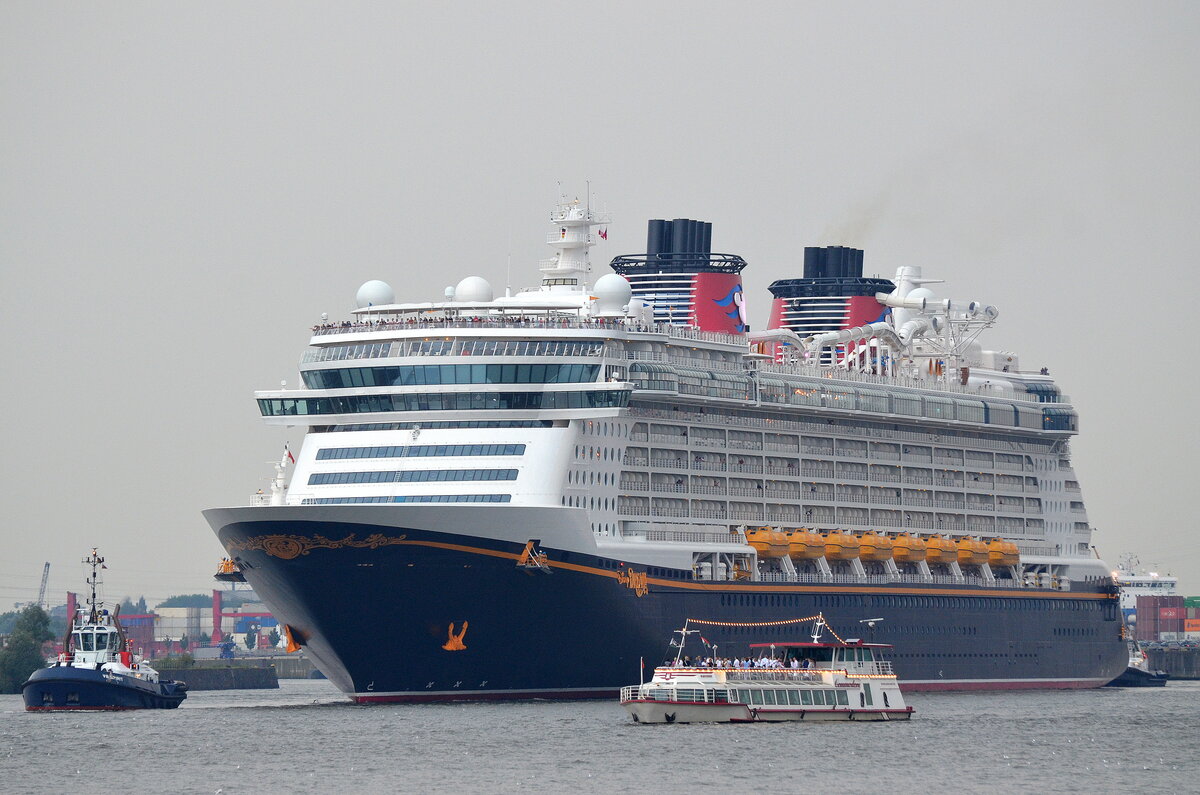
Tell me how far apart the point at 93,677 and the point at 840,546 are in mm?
29118

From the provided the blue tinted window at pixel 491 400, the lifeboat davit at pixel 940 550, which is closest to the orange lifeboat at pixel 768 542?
the lifeboat davit at pixel 940 550

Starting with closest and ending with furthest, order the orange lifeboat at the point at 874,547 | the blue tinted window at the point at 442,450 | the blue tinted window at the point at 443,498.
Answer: the blue tinted window at the point at 443,498, the blue tinted window at the point at 442,450, the orange lifeboat at the point at 874,547

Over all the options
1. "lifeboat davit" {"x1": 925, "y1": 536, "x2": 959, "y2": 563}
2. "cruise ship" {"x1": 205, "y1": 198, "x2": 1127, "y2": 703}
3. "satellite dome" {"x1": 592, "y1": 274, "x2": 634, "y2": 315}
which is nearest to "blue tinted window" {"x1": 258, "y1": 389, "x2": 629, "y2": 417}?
"cruise ship" {"x1": 205, "y1": 198, "x2": 1127, "y2": 703}

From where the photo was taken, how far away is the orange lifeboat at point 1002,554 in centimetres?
10125

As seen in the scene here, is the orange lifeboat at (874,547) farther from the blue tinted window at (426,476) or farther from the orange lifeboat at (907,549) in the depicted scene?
the blue tinted window at (426,476)

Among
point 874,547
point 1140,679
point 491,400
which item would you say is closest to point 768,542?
point 874,547

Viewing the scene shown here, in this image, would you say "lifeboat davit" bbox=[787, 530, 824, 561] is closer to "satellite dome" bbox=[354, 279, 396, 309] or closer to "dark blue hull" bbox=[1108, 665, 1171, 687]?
"satellite dome" bbox=[354, 279, 396, 309]

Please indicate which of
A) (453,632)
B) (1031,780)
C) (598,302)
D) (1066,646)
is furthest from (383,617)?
(1066,646)

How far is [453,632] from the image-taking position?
250 feet

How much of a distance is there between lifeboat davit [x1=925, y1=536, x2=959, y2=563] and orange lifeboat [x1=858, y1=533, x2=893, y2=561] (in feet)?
9.77

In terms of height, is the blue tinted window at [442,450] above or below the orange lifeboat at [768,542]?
above

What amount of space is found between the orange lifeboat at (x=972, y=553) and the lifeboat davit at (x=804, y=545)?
1094cm

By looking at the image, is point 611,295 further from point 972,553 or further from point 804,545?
point 972,553

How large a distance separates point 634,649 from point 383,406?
39.5 feet
